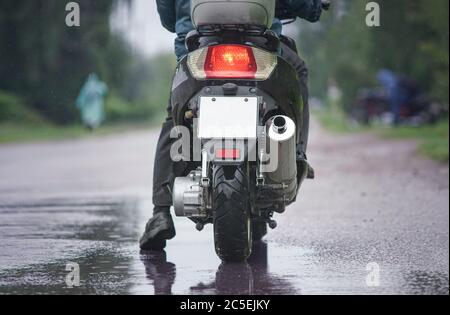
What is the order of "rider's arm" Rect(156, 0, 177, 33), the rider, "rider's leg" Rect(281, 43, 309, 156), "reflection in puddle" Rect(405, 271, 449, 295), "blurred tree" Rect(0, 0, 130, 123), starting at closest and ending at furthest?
"reflection in puddle" Rect(405, 271, 449, 295) < "rider's leg" Rect(281, 43, 309, 156) < the rider < "rider's arm" Rect(156, 0, 177, 33) < "blurred tree" Rect(0, 0, 130, 123)

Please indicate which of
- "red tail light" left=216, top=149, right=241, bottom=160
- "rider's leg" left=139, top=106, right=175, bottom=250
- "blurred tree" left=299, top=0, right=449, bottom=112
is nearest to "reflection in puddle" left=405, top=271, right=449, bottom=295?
"red tail light" left=216, top=149, right=241, bottom=160

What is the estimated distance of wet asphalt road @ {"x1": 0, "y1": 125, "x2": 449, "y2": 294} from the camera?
555cm

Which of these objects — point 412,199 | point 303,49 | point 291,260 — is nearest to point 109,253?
point 291,260

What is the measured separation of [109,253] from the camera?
22.5 feet

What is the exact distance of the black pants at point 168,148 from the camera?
21.6 feet

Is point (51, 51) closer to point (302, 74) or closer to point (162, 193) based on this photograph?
point (162, 193)

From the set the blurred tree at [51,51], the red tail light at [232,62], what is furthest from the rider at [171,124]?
the blurred tree at [51,51]

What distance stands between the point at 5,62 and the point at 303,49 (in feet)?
80.7

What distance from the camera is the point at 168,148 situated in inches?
266

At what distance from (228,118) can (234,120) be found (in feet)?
0.10

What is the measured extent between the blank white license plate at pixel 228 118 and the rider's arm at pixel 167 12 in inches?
47.0

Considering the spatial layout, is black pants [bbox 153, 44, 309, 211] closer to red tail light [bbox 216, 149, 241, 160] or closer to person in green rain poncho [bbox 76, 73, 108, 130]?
red tail light [bbox 216, 149, 241, 160]

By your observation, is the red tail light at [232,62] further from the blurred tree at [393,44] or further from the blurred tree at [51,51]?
the blurred tree at [51,51]

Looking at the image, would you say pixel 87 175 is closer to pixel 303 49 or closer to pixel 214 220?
pixel 214 220
